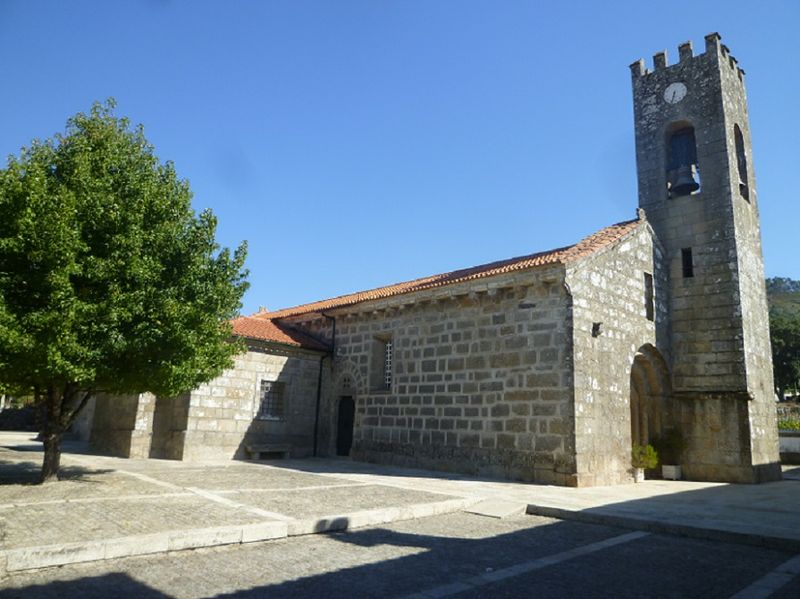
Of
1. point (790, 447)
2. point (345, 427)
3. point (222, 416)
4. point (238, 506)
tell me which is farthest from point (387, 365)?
point (790, 447)

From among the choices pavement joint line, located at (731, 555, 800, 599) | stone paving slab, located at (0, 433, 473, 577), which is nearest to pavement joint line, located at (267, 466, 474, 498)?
stone paving slab, located at (0, 433, 473, 577)

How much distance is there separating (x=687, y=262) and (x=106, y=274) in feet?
51.9

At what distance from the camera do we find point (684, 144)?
1780 cm

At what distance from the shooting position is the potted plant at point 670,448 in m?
15.7

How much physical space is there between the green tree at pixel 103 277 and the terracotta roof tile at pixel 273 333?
6.37 metres

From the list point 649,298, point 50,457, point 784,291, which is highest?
point 784,291

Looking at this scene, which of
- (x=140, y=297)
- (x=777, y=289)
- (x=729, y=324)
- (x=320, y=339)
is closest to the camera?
(x=140, y=297)

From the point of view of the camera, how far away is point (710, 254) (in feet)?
53.6

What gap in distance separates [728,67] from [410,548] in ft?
60.1

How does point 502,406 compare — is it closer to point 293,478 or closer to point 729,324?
point 293,478

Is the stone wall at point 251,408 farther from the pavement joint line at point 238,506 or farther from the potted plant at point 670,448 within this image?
the potted plant at point 670,448

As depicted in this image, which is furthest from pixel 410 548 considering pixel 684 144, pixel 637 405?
pixel 684 144

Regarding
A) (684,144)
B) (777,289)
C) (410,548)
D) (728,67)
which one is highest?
(777,289)

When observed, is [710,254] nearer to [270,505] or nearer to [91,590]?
[270,505]
